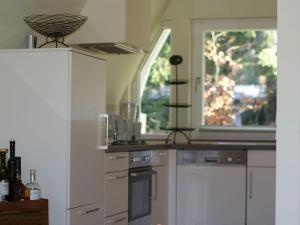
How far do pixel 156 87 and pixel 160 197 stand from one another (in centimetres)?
147

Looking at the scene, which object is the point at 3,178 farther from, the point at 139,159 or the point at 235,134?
the point at 235,134

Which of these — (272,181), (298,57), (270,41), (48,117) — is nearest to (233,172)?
(272,181)

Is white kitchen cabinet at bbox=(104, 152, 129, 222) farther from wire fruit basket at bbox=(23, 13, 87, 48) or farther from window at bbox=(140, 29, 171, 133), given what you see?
window at bbox=(140, 29, 171, 133)

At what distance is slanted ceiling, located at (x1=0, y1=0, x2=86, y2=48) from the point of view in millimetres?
3773

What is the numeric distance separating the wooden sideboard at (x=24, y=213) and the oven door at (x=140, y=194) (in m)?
1.29

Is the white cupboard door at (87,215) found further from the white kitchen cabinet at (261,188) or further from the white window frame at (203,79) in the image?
the white window frame at (203,79)

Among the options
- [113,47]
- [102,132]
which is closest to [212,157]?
[113,47]

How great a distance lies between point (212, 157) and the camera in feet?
16.5

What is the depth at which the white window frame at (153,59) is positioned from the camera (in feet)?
19.5

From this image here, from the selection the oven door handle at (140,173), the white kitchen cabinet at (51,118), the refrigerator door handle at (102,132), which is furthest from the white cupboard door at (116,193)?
the white kitchen cabinet at (51,118)

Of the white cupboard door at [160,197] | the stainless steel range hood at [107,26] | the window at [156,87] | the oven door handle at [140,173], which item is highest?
the stainless steel range hood at [107,26]

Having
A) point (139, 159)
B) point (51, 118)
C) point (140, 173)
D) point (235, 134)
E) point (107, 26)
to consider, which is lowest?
point (140, 173)

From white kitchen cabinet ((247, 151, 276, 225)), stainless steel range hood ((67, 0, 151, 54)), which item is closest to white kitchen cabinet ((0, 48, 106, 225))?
stainless steel range hood ((67, 0, 151, 54))

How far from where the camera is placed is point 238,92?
19.3 ft
